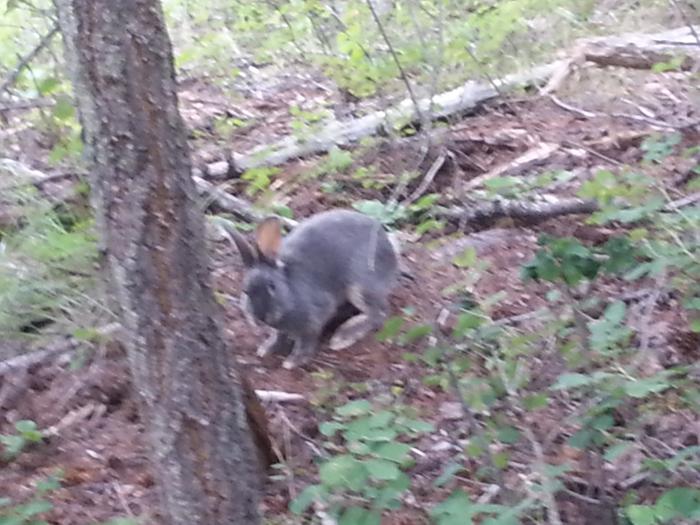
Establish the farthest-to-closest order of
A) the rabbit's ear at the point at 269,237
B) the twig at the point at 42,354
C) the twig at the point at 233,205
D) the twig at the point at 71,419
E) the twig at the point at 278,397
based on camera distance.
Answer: the twig at the point at 233,205 → the rabbit's ear at the point at 269,237 → the twig at the point at 42,354 → the twig at the point at 278,397 → the twig at the point at 71,419

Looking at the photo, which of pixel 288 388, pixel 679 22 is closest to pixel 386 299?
pixel 288 388

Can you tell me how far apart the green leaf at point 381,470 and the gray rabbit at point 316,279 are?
239 cm

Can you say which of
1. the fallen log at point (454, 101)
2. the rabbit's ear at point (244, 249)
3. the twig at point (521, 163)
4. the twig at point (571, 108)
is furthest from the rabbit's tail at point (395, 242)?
the twig at point (571, 108)

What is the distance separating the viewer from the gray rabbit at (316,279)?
5523 mm

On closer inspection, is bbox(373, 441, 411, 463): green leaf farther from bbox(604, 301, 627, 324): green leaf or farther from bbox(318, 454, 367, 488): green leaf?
bbox(604, 301, 627, 324): green leaf

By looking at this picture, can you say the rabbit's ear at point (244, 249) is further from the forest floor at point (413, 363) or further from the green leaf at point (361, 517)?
the green leaf at point (361, 517)

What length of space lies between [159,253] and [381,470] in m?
0.97

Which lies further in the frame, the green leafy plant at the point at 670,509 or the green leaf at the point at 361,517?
the green leaf at the point at 361,517

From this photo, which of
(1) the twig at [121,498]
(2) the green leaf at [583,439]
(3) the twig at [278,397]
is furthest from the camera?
(3) the twig at [278,397]

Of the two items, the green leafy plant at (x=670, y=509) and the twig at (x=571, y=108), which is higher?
the green leafy plant at (x=670, y=509)

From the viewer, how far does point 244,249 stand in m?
5.43

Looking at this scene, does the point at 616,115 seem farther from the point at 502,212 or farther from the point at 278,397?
the point at 278,397

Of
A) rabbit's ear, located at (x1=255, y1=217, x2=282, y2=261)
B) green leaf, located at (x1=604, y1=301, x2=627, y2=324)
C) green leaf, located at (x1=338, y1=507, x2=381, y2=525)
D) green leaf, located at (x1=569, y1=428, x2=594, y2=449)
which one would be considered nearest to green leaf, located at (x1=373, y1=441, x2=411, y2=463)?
green leaf, located at (x1=338, y1=507, x2=381, y2=525)

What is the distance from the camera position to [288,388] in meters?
5.18
